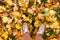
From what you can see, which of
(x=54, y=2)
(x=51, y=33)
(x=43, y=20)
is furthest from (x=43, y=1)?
(x=51, y=33)

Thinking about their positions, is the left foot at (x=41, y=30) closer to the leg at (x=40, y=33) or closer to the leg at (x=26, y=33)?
the leg at (x=40, y=33)

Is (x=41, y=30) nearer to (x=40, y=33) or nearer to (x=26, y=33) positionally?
(x=40, y=33)

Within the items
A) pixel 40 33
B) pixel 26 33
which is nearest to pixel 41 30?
pixel 40 33

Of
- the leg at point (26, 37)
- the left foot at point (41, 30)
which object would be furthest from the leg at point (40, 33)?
the leg at point (26, 37)

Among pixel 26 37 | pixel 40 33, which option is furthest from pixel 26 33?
pixel 40 33

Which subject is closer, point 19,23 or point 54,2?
point 19,23

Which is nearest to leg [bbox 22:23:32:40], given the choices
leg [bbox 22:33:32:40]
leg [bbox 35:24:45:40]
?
leg [bbox 22:33:32:40]

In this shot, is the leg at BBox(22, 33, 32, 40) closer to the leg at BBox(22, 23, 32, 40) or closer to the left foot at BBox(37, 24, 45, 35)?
the leg at BBox(22, 23, 32, 40)

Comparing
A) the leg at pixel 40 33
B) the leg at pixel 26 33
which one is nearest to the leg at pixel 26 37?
the leg at pixel 26 33

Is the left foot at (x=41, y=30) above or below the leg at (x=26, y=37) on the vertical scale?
above

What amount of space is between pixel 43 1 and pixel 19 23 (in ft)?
1.77

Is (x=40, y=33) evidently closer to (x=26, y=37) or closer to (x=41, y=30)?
(x=41, y=30)

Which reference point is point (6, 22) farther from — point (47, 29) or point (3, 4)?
point (47, 29)

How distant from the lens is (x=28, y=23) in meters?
2.84
